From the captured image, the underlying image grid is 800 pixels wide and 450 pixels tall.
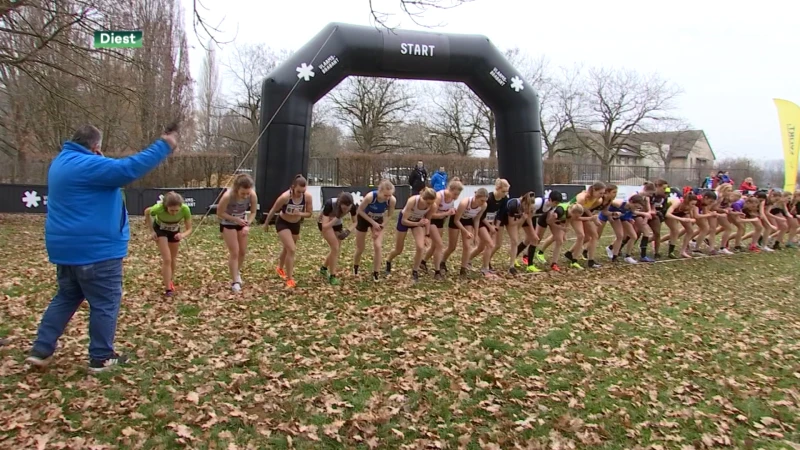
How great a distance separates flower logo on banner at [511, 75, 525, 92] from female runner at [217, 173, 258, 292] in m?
10.1

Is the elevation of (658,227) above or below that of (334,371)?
above

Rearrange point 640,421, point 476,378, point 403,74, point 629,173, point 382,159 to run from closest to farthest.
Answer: point 640,421
point 476,378
point 403,74
point 382,159
point 629,173

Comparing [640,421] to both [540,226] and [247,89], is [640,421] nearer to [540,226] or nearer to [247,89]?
[540,226]

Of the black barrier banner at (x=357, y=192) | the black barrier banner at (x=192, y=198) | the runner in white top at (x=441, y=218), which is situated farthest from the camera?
the black barrier banner at (x=357, y=192)

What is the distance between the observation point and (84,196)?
4.20 m

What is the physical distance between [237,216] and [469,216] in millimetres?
3839

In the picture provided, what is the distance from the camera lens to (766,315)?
7.40 meters

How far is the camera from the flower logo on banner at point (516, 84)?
15070 millimetres

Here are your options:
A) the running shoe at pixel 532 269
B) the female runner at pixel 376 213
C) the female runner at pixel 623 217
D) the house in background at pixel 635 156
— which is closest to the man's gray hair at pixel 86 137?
the female runner at pixel 376 213

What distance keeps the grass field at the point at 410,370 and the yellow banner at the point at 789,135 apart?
18139 millimetres

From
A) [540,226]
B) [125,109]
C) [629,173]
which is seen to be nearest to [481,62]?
[540,226]

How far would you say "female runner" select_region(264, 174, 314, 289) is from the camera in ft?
25.2

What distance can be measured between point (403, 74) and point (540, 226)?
6.65 metres

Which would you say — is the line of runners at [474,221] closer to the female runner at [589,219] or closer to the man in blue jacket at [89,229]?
the female runner at [589,219]
